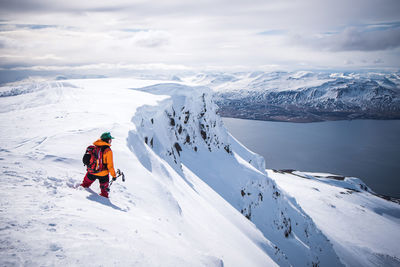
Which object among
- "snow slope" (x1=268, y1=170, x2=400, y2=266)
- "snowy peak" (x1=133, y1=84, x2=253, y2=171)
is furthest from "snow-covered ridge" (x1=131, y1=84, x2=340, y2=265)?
"snow slope" (x1=268, y1=170, x2=400, y2=266)

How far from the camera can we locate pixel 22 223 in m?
4.20

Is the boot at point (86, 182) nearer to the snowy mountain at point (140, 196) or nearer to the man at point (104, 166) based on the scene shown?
the man at point (104, 166)

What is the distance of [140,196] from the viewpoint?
7.62 m

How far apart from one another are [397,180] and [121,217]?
108405mm

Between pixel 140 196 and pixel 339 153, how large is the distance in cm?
12296

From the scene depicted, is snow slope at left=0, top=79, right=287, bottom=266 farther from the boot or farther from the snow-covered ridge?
the snow-covered ridge

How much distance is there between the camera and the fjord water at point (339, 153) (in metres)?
83.8

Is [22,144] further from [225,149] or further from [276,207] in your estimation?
[276,207]

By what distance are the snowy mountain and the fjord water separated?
60.2 metres

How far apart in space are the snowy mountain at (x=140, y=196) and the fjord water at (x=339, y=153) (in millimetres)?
60205

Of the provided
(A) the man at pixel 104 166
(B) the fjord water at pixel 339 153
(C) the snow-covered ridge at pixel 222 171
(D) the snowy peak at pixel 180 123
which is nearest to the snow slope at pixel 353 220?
(C) the snow-covered ridge at pixel 222 171

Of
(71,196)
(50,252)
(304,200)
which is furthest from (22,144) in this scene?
(304,200)

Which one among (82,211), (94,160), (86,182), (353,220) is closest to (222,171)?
(86,182)

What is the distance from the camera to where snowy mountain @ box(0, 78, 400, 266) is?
4.36 meters
